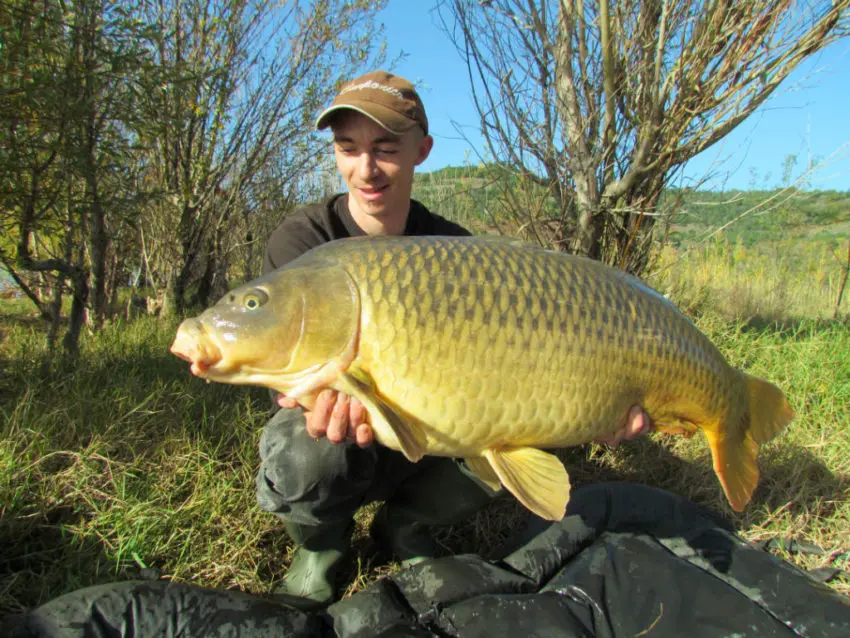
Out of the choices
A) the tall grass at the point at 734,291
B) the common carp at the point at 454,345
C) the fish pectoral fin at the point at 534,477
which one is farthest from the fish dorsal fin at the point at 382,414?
the tall grass at the point at 734,291

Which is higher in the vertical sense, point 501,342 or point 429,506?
point 501,342

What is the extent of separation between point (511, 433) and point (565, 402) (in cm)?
13

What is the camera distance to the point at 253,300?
1115 mm

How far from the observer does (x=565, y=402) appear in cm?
118

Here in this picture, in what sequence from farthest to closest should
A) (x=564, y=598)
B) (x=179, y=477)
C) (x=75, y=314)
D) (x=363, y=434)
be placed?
(x=75, y=314), (x=179, y=477), (x=564, y=598), (x=363, y=434)

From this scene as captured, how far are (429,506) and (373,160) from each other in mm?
1009

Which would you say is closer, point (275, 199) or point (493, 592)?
point (493, 592)

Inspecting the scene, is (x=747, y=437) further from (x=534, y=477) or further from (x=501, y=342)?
(x=501, y=342)

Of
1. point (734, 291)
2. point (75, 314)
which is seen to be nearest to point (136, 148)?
point (75, 314)

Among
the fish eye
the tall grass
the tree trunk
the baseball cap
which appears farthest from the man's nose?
the tall grass

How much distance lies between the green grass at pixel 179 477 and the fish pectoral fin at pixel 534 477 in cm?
69

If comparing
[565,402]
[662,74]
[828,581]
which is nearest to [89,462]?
[565,402]

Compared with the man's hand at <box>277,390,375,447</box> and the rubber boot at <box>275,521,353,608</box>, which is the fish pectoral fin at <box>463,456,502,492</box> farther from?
the rubber boot at <box>275,521,353,608</box>

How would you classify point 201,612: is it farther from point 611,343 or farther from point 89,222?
point 89,222
